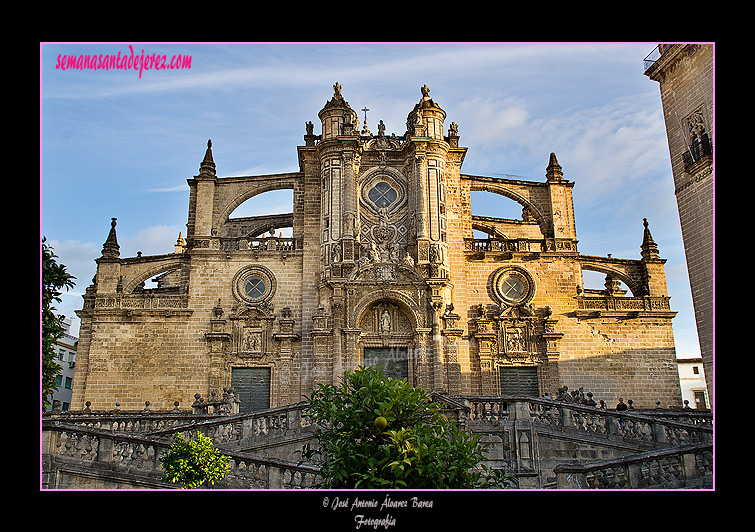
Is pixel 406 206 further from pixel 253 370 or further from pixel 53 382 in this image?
pixel 53 382

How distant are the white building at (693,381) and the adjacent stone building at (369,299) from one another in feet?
68.4

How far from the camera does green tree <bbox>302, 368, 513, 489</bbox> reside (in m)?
8.22

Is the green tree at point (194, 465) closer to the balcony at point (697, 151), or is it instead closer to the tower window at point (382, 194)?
the balcony at point (697, 151)

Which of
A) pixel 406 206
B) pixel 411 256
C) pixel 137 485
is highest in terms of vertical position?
pixel 406 206

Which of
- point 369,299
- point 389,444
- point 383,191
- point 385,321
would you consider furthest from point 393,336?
point 389,444

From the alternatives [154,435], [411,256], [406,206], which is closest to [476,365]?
[411,256]

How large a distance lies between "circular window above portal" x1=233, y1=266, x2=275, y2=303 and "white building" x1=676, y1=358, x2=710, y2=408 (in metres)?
30.3

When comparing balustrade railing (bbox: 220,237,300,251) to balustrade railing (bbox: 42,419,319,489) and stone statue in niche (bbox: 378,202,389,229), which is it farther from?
balustrade railing (bbox: 42,419,319,489)

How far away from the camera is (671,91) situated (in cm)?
2094

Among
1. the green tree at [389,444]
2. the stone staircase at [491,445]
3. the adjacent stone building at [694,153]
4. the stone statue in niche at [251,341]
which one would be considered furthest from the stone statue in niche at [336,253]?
the green tree at [389,444]

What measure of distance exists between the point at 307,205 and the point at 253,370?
6.37 metres

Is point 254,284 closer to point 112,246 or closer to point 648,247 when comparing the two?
point 112,246

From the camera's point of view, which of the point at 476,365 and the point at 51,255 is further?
the point at 476,365
